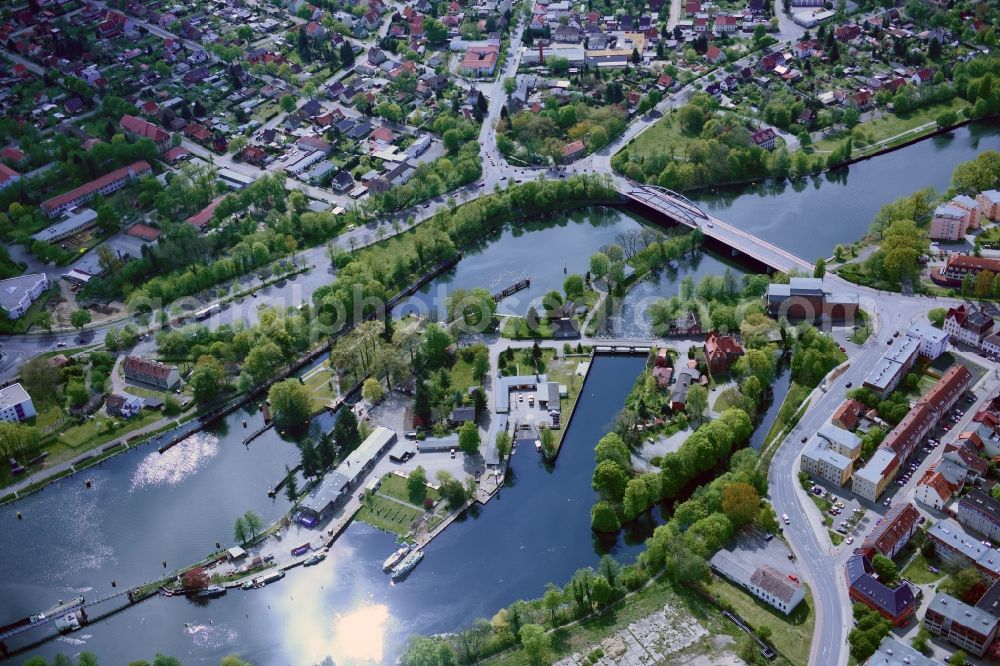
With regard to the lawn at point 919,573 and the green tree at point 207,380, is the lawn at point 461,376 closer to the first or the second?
the green tree at point 207,380

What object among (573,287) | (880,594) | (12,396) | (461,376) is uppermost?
(880,594)

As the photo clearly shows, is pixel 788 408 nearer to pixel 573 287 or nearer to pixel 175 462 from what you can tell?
pixel 573 287

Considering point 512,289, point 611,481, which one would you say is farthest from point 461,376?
point 611,481

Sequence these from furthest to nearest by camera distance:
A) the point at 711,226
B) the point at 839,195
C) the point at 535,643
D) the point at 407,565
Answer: the point at 839,195 < the point at 711,226 < the point at 407,565 < the point at 535,643

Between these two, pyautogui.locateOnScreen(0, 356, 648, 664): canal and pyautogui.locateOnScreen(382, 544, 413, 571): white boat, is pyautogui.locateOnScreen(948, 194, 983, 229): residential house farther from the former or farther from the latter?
pyautogui.locateOnScreen(382, 544, 413, 571): white boat

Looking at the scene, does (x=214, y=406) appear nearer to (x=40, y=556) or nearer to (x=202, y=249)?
(x=40, y=556)

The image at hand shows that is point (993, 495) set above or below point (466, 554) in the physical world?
above

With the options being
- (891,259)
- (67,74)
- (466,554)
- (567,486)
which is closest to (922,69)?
(891,259)

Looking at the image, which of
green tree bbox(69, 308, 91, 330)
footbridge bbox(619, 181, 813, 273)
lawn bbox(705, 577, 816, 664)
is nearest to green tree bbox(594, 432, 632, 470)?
lawn bbox(705, 577, 816, 664)
